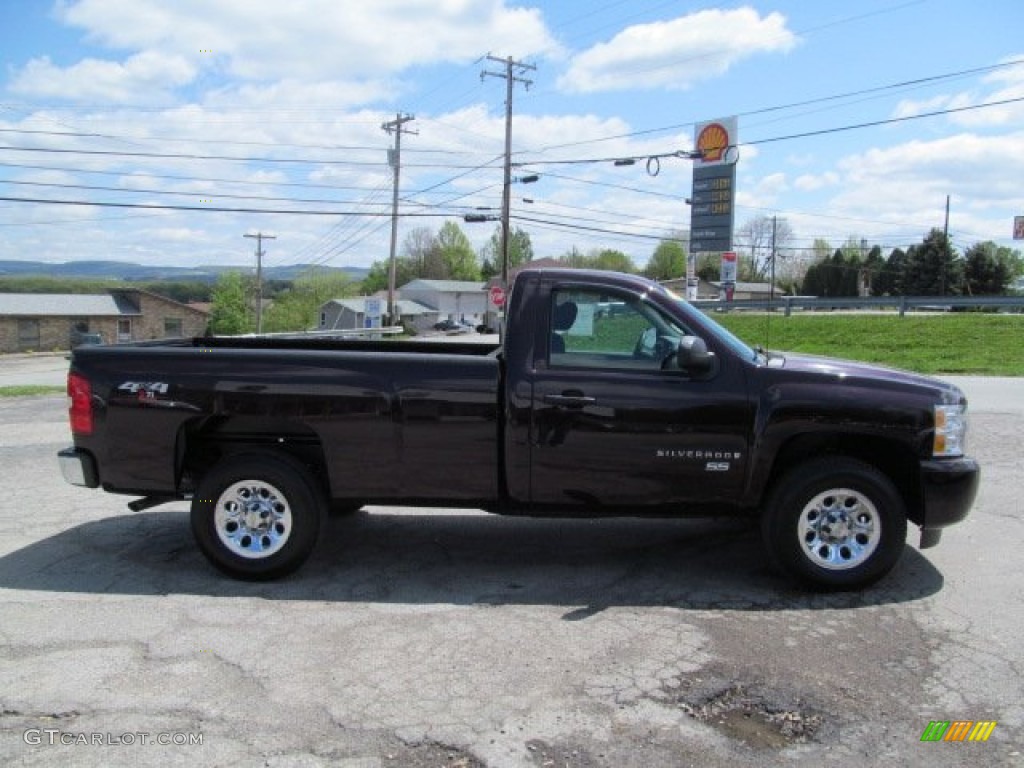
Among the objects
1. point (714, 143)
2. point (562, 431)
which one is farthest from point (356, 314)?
point (562, 431)

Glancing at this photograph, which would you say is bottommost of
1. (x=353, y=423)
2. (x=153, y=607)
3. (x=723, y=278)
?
(x=153, y=607)

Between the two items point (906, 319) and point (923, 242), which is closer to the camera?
point (906, 319)

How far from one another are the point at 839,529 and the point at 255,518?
342cm

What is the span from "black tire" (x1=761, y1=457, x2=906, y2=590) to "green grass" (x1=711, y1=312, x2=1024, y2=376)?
15.7 meters

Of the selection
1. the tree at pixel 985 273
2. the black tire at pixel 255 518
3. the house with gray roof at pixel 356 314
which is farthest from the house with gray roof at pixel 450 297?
the black tire at pixel 255 518

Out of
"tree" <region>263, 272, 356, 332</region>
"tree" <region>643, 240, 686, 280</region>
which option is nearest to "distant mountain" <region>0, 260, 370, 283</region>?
"tree" <region>263, 272, 356, 332</region>

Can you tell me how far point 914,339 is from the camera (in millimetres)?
25953

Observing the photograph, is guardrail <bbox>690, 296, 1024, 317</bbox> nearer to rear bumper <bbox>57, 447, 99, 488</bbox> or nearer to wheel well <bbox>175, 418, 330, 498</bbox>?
wheel well <bbox>175, 418, 330, 498</bbox>

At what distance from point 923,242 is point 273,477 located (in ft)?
257

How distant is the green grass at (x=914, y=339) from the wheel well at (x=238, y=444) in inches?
648

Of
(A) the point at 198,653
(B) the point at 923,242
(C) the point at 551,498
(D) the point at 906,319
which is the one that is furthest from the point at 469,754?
(B) the point at 923,242

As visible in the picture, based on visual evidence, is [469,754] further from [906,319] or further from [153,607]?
[906,319]

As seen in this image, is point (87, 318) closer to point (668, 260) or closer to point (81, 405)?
point (668, 260)

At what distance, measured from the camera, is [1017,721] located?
3.39 metres
